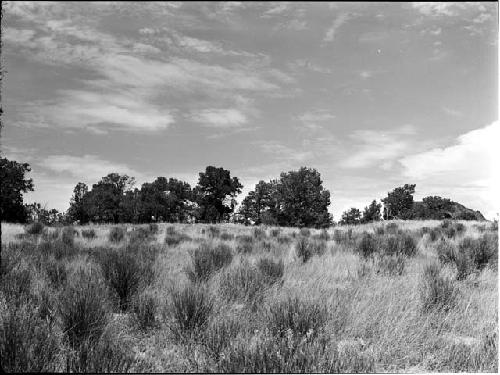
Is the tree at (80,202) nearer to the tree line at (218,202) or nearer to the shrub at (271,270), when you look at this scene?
the tree line at (218,202)

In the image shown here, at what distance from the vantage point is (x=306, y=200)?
69.2 m

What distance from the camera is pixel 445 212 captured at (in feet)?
187

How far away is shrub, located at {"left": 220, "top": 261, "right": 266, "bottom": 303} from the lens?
18.6 feet

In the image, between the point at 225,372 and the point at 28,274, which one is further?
the point at 28,274

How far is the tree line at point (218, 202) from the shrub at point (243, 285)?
28827 mm

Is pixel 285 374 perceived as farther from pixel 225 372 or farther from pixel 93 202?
pixel 93 202

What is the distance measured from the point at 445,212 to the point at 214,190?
32.5 m

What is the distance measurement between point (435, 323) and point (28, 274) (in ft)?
18.2

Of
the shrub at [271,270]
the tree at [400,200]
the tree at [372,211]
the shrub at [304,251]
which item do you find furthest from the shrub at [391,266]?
the tree at [372,211]

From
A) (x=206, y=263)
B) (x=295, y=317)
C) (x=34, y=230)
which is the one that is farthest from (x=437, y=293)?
(x=34, y=230)

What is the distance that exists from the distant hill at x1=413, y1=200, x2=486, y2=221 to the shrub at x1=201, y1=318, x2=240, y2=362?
→ 162 feet

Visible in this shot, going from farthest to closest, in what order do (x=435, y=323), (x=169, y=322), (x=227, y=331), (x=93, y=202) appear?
1. (x=93, y=202)
2. (x=435, y=323)
3. (x=169, y=322)
4. (x=227, y=331)

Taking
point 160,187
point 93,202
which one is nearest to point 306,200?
point 160,187

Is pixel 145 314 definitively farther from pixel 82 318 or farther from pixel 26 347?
pixel 26 347
